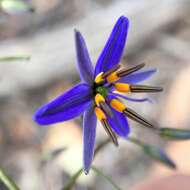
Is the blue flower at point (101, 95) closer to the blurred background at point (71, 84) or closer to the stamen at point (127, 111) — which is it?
the stamen at point (127, 111)

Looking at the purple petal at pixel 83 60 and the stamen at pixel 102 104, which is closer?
the purple petal at pixel 83 60

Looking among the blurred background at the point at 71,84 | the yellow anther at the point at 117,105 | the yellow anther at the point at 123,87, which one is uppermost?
the yellow anther at the point at 123,87

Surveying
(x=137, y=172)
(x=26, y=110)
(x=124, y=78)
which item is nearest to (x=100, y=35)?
(x=26, y=110)

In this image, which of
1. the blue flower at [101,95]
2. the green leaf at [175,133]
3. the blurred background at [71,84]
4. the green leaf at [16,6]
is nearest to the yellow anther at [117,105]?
the blue flower at [101,95]

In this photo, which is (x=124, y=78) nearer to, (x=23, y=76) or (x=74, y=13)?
(x=23, y=76)

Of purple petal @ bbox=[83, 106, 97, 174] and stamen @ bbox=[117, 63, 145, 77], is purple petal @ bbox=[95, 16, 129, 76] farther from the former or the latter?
purple petal @ bbox=[83, 106, 97, 174]

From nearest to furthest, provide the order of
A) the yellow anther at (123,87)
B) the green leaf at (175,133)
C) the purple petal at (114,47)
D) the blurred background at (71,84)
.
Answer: the purple petal at (114,47) → the yellow anther at (123,87) → the green leaf at (175,133) → the blurred background at (71,84)

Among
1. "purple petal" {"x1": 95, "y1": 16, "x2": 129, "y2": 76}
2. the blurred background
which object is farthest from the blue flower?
the blurred background
